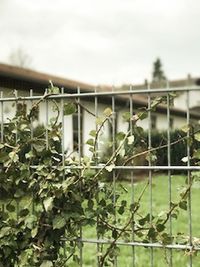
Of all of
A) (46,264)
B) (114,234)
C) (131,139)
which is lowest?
(46,264)

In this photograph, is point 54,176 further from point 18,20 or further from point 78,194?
point 18,20

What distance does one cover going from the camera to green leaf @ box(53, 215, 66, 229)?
104 inches

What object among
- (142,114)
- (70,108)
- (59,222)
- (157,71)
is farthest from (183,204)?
(157,71)

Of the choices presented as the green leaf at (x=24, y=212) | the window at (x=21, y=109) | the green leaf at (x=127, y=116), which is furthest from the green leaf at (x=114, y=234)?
the window at (x=21, y=109)

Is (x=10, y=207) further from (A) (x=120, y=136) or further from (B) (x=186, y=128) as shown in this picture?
(B) (x=186, y=128)

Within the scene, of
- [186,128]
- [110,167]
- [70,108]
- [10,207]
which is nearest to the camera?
[186,128]

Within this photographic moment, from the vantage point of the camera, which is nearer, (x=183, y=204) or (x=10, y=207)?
(x=183, y=204)

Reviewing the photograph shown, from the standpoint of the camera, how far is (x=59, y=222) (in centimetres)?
266

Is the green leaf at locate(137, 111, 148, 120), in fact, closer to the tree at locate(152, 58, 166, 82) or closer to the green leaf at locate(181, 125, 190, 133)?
the green leaf at locate(181, 125, 190, 133)

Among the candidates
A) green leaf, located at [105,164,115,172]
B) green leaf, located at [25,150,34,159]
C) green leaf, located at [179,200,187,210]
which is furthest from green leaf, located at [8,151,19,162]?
green leaf, located at [179,200,187,210]

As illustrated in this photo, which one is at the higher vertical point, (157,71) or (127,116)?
(157,71)

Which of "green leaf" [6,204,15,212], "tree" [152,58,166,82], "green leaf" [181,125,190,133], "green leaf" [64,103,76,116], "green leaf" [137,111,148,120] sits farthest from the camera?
"tree" [152,58,166,82]

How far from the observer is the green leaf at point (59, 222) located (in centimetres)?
265

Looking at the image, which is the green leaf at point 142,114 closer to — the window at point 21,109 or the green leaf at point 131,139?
the green leaf at point 131,139
